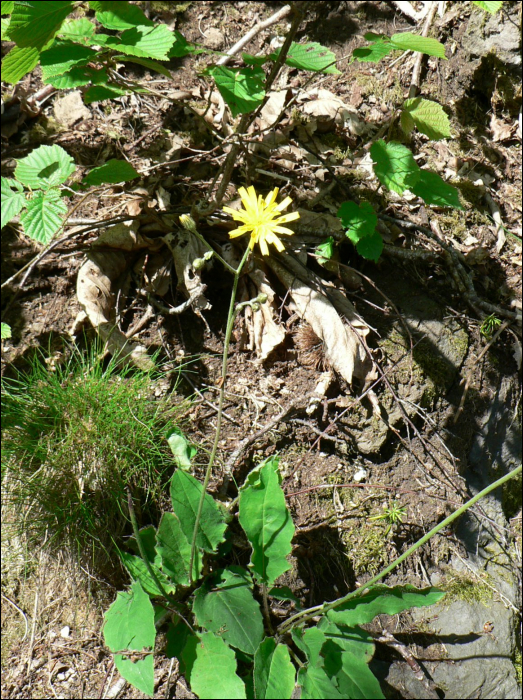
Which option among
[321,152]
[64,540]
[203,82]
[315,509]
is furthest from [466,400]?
[203,82]

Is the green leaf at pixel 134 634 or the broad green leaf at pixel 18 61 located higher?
the broad green leaf at pixel 18 61

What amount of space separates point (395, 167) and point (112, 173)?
1080 mm

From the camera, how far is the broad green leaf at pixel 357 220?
6.80ft

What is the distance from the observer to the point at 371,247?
2.09 metres

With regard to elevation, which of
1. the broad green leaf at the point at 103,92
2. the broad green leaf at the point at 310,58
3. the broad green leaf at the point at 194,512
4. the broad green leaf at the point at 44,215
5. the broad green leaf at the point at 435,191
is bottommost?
the broad green leaf at the point at 194,512

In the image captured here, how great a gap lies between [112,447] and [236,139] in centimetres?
134

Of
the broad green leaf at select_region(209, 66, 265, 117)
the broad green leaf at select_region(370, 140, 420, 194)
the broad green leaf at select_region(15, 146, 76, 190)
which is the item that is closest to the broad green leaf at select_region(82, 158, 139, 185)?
the broad green leaf at select_region(15, 146, 76, 190)

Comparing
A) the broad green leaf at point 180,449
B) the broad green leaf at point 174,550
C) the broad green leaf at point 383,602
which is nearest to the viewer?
the broad green leaf at point 383,602

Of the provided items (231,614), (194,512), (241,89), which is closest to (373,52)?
(241,89)

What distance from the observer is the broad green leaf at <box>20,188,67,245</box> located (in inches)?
66.1

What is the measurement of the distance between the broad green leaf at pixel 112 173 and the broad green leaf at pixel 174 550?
1.19 metres

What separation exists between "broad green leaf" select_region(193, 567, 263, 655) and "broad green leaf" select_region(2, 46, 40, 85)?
1797 millimetres

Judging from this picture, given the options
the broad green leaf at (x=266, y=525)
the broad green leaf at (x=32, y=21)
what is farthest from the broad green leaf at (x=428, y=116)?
the broad green leaf at (x=266, y=525)

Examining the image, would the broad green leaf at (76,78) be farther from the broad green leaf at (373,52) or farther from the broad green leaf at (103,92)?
the broad green leaf at (373,52)
